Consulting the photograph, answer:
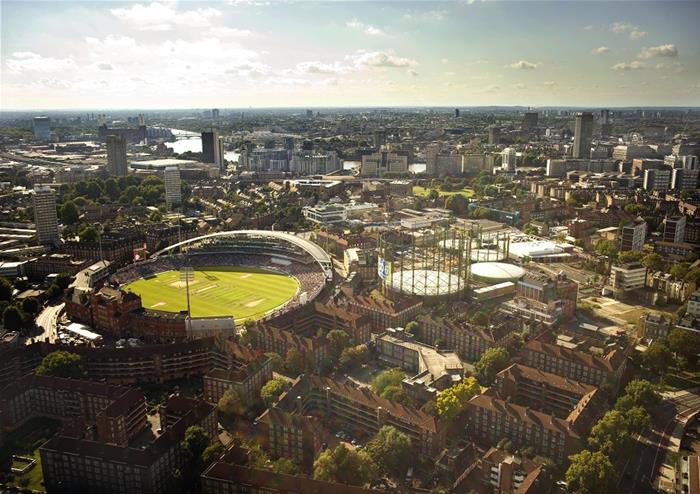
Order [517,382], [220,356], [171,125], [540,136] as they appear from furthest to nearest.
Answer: [171,125]
[540,136]
[220,356]
[517,382]

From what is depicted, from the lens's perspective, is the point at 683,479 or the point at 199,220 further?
the point at 199,220

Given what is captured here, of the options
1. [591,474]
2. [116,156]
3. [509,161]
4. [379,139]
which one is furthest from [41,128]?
[591,474]

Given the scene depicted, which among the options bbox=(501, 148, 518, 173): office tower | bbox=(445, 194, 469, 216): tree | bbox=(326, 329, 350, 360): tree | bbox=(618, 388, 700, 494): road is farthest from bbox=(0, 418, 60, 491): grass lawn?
bbox=(501, 148, 518, 173): office tower

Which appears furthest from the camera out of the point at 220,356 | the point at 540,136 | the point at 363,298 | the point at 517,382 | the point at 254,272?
the point at 540,136

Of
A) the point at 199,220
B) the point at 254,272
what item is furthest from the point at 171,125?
the point at 254,272

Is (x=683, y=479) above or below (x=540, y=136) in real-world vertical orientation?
below

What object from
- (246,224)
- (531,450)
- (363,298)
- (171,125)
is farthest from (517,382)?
(171,125)

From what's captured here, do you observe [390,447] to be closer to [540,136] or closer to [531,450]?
[531,450]
